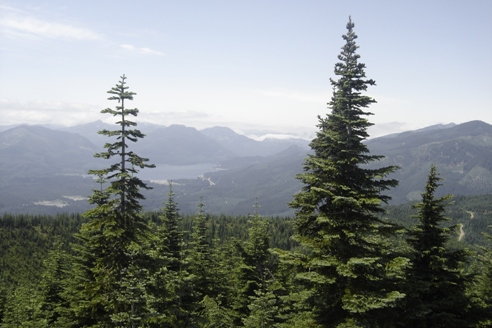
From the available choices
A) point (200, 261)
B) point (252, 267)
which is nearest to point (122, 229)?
point (200, 261)

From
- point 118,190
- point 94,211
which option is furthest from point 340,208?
point 94,211

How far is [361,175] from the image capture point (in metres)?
13.6

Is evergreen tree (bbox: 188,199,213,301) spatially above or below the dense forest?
below

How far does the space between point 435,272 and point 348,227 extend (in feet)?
23.1

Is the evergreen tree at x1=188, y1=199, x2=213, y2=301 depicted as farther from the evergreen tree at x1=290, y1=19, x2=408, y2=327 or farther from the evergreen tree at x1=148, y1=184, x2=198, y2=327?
the evergreen tree at x1=290, y1=19, x2=408, y2=327

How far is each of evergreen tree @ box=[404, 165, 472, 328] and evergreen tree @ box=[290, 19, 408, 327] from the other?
3.72 m

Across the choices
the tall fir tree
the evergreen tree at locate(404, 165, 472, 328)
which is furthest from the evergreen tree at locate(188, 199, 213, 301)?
the evergreen tree at locate(404, 165, 472, 328)

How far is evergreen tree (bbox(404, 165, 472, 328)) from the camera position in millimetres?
15953

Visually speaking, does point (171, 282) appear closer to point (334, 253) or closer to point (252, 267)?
point (252, 267)

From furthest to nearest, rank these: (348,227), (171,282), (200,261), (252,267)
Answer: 1. (252,267)
2. (200,261)
3. (171,282)
4. (348,227)

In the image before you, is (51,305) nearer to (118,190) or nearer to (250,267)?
(250,267)

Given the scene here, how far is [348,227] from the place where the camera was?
13.3 meters

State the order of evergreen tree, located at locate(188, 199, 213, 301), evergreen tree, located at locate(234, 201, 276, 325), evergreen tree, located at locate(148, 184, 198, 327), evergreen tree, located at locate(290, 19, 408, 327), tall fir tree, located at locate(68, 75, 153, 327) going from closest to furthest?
evergreen tree, located at locate(290, 19, 408, 327), tall fir tree, located at locate(68, 75, 153, 327), evergreen tree, located at locate(148, 184, 198, 327), evergreen tree, located at locate(188, 199, 213, 301), evergreen tree, located at locate(234, 201, 276, 325)

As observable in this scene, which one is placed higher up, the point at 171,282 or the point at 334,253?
the point at 334,253
